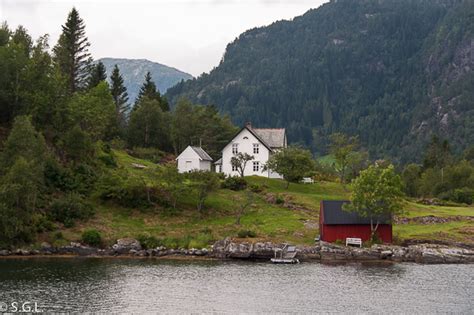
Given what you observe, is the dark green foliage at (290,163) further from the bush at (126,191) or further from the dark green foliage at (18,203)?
the dark green foliage at (18,203)

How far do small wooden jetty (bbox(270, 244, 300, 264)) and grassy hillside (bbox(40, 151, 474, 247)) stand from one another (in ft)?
10.3

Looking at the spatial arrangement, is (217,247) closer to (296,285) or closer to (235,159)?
(296,285)

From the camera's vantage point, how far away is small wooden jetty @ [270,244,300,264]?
64.6 meters

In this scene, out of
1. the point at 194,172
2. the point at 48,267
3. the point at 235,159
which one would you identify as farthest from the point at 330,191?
the point at 48,267

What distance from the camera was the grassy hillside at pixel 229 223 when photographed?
71188 millimetres

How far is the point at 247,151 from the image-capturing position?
103 meters

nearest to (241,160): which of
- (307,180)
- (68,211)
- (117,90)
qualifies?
(307,180)

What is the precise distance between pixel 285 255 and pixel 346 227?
8.57 meters

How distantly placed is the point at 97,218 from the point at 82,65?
53287 millimetres

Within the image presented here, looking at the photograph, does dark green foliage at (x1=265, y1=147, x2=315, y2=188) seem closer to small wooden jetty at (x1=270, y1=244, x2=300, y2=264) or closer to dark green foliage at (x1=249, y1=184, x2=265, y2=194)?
dark green foliage at (x1=249, y1=184, x2=265, y2=194)

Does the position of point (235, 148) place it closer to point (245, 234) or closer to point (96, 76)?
point (245, 234)

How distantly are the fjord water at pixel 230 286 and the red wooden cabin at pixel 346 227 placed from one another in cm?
764

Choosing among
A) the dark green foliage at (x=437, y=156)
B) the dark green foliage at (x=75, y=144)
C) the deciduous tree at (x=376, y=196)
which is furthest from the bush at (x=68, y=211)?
the dark green foliage at (x=437, y=156)

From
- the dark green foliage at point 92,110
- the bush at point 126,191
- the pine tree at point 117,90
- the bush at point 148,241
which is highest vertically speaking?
the pine tree at point 117,90
